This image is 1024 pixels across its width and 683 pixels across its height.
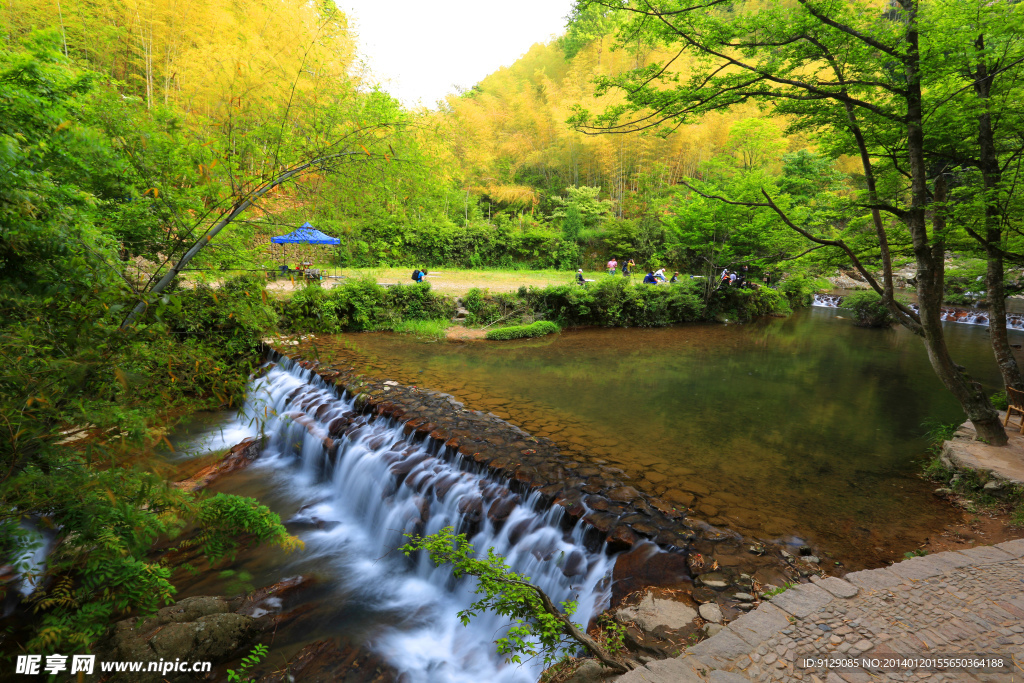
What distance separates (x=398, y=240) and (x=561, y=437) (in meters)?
3.66

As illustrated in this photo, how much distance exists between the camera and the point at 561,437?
6582mm

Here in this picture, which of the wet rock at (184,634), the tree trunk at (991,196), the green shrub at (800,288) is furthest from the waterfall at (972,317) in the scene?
the wet rock at (184,634)

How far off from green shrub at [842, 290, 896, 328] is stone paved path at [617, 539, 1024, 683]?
1875 centimetres

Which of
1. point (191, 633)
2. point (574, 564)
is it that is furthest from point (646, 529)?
point (191, 633)

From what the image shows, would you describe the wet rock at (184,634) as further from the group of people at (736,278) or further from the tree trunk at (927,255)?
the group of people at (736,278)

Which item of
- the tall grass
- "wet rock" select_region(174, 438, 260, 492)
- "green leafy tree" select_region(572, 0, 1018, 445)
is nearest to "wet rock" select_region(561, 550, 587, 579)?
"green leafy tree" select_region(572, 0, 1018, 445)

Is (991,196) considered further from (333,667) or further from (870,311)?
(870,311)

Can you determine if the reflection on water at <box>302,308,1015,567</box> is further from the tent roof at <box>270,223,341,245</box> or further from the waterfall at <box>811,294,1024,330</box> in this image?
the waterfall at <box>811,294,1024,330</box>

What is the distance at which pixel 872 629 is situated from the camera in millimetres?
2799

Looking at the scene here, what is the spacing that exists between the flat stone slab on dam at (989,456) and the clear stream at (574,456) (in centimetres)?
51

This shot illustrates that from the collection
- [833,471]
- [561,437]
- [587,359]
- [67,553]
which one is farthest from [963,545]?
[587,359]

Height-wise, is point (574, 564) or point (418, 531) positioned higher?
point (574, 564)

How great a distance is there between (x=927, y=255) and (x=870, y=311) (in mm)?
17069

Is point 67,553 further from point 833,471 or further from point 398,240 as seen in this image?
point 833,471
